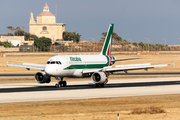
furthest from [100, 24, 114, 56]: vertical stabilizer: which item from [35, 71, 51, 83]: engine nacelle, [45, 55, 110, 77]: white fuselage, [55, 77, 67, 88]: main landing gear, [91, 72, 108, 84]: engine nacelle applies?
[35, 71, 51, 83]: engine nacelle

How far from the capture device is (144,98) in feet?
113

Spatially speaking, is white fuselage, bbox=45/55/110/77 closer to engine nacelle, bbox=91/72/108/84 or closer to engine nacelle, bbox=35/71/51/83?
engine nacelle, bbox=35/71/51/83

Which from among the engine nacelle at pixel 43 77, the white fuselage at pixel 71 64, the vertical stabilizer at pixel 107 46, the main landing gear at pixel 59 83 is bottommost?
the main landing gear at pixel 59 83

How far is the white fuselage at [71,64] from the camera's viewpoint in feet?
144

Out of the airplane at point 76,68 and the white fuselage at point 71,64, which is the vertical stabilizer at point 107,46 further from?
the airplane at point 76,68

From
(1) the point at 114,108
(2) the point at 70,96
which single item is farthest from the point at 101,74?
(1) the point at 114,108

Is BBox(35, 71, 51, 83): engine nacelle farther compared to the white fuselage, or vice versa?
BBox(35, 71, 51, 83): engine nacelle

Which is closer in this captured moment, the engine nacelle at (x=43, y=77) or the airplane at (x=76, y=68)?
the airplane at (x=76, y=68)

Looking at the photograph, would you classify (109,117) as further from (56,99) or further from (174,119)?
(56,99)

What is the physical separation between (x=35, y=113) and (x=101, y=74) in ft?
67.0

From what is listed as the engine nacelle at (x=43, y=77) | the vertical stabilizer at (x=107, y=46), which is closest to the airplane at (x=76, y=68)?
the engine nacelle at (x=43, y=77)

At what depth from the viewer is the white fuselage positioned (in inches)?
1732

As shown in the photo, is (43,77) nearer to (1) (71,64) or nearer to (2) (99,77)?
A: (1) (71,64)

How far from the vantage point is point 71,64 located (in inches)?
1821
